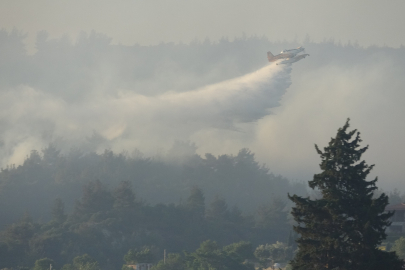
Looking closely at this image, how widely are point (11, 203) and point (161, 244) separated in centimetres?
4635

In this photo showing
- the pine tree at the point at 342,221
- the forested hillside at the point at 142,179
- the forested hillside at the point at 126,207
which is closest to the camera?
the pine tree at the point at 342,221

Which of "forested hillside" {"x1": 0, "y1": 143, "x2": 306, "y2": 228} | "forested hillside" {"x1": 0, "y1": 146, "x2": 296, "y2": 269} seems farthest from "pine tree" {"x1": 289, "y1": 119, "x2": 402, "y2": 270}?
"forested hillside" {"x1": 0, "y1": 143, "x2": 306, "y2": 228}

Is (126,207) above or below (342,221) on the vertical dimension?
above

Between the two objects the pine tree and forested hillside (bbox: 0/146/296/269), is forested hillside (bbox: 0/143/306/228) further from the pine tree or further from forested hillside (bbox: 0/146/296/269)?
the pine tree

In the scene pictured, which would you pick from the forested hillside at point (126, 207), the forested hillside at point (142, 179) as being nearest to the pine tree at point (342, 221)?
the forested hillside at point (126, 207)

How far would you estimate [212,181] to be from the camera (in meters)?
158

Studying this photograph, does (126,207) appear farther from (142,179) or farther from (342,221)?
(342,221)

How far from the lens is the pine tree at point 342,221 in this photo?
3152 cm

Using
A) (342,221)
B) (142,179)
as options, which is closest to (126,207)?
(142,179)

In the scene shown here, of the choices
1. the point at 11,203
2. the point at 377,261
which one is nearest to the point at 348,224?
the point at 377,261

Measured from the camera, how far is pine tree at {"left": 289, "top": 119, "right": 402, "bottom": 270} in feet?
103

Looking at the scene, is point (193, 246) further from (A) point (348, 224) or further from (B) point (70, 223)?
(A) point (348, 224)

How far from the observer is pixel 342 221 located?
106 ft

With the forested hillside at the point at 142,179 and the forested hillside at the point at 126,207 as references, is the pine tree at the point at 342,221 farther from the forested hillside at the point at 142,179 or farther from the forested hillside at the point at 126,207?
the forested hillside at the point at 142,179
